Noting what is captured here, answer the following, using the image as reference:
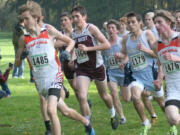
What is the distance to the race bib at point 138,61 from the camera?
8914 millimetres

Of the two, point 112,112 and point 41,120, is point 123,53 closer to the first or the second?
point 112,112

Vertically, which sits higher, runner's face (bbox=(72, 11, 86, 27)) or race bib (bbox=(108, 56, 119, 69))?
runner's face (bbox=(72, 11, 86, 27))

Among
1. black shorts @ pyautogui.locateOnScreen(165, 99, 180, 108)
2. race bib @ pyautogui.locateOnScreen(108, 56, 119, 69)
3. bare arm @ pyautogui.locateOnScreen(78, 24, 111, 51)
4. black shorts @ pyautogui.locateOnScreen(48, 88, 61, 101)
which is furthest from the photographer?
race bib @ pyautogui.locateOnScreen(108, 56, 119, 69)

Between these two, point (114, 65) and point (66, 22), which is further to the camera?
point (66, 22)

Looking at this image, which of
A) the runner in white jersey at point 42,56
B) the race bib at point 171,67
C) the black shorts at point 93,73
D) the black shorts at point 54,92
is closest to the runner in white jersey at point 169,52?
the race bib at point 171,67

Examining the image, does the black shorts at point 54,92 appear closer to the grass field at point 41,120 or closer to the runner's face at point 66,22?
the grass field at point 41,120

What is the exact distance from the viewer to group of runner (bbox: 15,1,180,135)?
6.95 m

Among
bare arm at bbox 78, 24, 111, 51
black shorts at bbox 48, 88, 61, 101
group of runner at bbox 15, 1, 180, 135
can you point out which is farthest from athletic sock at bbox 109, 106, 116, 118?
black shorts at bbox 48, 88, 61, 101

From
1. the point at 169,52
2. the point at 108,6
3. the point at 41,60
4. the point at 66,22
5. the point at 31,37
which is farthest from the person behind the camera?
the point at 108,6

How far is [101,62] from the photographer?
914cm

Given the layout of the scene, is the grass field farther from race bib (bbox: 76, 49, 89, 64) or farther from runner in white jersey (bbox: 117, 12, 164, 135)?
race bib (bbox: 76, 49, 89, 64)

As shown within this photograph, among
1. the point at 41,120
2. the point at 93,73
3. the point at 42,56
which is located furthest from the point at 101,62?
the point at 41,120

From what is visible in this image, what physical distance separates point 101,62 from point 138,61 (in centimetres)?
69

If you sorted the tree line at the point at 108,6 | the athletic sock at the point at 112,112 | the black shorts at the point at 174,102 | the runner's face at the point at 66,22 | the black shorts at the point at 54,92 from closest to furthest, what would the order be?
the black shorts at the point at 174,102, the black shorts at the point at 54,92, the athletic sock at the point at 112,112, the runner's face at the point at 66,22, the tree line at the point at 108,6
